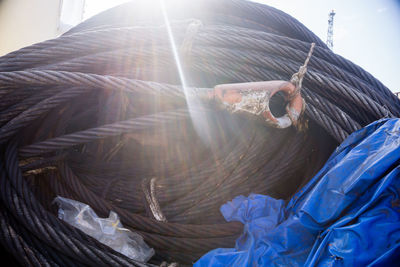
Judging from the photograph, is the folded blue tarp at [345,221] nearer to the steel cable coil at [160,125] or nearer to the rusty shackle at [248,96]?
the steel cable coil at [160,125]

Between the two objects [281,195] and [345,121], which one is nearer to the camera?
[345,121]

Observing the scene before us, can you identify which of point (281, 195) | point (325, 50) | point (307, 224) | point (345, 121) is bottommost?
point (281, 195)

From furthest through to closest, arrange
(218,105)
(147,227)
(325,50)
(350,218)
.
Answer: (325,50) < (147,227) < (218,105) < (350,218)

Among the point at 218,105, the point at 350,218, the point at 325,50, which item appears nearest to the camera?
the point at 350,218

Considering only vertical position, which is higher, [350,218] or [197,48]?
[197,48]

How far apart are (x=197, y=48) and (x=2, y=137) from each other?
0.79 meters

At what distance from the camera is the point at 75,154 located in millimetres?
1294

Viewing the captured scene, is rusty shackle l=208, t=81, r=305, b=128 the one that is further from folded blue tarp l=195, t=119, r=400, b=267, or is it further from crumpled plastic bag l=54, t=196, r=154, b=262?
crumpled plastic bag l=54, t=196, r=154, b=262

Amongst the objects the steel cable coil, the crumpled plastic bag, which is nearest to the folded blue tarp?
the steel cable coil

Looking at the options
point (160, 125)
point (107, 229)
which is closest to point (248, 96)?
point (160, 125)

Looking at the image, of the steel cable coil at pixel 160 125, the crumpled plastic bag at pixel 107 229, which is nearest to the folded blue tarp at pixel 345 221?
the steel cable coil at pixel 160 125

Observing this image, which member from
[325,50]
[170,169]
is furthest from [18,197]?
[325,50]

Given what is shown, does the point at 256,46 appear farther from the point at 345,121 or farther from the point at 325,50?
the point at 345,121

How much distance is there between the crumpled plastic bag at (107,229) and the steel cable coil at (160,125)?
4 centimetres
